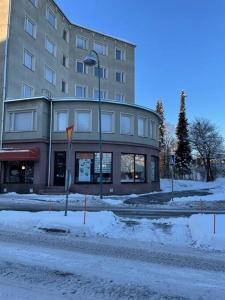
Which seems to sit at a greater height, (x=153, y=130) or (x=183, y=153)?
(x=183, y=153)

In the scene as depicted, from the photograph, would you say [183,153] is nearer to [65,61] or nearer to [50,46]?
[65,61]

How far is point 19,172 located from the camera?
2819cm

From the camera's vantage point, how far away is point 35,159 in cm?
2703

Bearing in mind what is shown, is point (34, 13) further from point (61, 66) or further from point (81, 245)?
point (81, 245)

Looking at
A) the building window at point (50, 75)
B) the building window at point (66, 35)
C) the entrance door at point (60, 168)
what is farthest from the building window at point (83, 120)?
the building window at point (66, 35)

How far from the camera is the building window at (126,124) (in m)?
29.2

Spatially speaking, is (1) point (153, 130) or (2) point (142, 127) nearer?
(2) point (142, 127)

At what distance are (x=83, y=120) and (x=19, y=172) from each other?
20.3 ft

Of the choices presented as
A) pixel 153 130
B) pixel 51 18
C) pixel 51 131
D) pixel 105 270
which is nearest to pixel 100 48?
pixel 51 18

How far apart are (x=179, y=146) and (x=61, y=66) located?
2890cm

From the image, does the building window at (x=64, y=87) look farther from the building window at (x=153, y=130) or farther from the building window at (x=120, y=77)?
the building window at (x=153, y=130)

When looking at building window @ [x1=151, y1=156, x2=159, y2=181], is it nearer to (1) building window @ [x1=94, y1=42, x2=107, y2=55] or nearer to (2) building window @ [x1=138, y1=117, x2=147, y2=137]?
(2) building window @ [x1=138, y1=117, x2=147, y2=137]

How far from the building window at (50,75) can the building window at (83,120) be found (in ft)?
33.3

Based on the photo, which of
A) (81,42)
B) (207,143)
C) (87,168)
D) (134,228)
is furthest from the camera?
(207,143)
